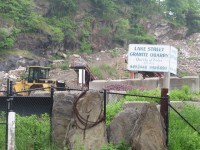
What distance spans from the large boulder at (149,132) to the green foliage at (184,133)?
1.27ft

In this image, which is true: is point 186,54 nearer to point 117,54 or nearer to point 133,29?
point 133,29

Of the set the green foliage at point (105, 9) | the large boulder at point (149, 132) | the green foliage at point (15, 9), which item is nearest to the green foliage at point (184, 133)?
the large boulder at point (149, 132)

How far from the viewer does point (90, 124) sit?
34.8 feet

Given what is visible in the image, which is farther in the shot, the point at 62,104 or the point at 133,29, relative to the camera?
the point at 133,29

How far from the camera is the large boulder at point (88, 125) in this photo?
10.5m

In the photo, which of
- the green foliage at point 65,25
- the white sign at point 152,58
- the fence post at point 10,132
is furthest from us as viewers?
the green foliage at point 65,25

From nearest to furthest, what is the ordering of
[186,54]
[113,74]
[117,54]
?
[113,74] < [117,54] < [186,54]

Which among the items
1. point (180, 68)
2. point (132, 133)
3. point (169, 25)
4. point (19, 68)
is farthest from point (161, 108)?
point (169, 25)

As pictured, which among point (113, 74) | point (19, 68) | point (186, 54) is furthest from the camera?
point (186, 54)

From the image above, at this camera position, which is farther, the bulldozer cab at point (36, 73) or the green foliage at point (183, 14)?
the green foliage at point (183, 14)

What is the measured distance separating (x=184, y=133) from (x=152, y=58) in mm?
1767

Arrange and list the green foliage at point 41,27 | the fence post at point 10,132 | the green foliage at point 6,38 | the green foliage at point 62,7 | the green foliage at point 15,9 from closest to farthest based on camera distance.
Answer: the fence post at point 10,132 → the green foliage at point 6,38 → the green foliage at point 15,9 → the green foliage at point 41,27 → the green foliage at point 62,7

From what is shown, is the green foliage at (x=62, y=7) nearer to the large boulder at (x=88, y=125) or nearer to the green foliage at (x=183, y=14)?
the green foliage at (x=183, y=14)

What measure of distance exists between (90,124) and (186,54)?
85633mm
